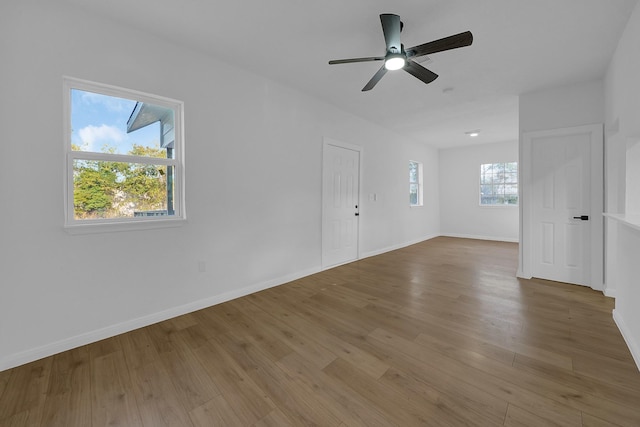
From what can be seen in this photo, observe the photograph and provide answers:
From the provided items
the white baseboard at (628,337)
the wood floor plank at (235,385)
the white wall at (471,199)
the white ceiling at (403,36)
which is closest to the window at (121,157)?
the white ceiling at (403,36)

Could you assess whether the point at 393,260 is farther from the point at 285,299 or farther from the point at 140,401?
the point at 140,401

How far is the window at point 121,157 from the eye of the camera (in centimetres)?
225

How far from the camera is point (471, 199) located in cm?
769

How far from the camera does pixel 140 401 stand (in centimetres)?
160

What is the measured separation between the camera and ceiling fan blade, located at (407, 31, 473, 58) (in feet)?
6.48

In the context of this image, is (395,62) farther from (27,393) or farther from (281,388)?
(27,393)

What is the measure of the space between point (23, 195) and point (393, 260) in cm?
492

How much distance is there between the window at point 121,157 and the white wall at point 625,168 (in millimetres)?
4033

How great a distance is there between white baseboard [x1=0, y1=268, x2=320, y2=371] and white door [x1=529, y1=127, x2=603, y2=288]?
4086 mm

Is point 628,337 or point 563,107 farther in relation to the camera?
point 563,107

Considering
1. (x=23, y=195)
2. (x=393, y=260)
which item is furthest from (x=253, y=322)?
(x=393, y=260)

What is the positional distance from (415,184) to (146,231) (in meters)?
6.54

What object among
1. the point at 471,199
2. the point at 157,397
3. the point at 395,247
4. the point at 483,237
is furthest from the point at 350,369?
the point at 471,199

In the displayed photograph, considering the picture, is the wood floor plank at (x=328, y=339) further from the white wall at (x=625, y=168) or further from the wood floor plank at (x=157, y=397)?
the white wall at (x=625, y=168)
